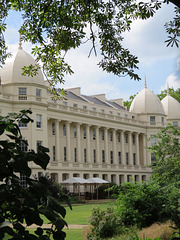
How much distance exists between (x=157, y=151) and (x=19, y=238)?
2214 cm

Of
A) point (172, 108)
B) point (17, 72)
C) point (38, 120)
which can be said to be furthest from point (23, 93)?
point (172, 108)

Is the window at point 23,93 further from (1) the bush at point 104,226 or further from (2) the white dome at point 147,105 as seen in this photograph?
(1) the bush at point 104,226

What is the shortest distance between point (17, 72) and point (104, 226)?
4091 centimetres

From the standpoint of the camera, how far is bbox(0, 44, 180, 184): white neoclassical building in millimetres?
53688

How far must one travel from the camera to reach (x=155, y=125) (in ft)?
265

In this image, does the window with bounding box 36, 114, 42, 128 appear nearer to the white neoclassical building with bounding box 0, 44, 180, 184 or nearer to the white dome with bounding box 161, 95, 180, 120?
the white neoclassical building with bounding box 0, 44, 180, 184

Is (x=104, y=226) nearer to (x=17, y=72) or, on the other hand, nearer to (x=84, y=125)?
(x=17, y=72)

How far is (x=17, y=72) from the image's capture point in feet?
176

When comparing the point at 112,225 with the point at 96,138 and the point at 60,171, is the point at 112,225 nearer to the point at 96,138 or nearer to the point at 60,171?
the point at 60,171

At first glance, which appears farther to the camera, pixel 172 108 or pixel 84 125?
pixel 172 108

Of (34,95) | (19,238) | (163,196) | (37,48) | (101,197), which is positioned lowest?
(101,197)

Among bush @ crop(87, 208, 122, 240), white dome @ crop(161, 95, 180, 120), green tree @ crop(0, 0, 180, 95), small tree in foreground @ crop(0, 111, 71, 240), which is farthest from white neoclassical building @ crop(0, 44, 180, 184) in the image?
small tree in foreground @ crop(0, 111, 71, 240)

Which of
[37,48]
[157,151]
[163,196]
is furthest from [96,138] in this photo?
[37,48]

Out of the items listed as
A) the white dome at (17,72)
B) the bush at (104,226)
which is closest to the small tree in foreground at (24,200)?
the bush at (104,226)
